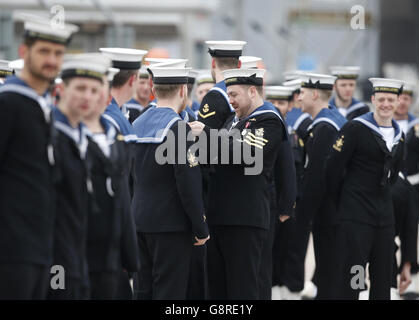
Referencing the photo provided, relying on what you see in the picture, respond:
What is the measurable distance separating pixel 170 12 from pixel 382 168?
1212 inches

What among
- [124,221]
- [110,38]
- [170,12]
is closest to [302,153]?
[124,221]

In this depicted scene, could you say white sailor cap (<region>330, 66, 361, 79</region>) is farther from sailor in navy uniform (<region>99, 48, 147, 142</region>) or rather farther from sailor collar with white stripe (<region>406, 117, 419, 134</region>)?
sailor in navy uniform (<region>99, 48, 147, 142</region>)

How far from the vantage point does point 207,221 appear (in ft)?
26.8

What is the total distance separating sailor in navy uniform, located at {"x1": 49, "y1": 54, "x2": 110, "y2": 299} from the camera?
587 centimetres

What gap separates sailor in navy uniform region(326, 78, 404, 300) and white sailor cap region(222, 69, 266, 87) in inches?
40.7

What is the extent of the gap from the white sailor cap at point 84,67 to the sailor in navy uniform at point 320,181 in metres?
4.08

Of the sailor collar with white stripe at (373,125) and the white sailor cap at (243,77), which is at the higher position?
the white sailor cap at (243,77)

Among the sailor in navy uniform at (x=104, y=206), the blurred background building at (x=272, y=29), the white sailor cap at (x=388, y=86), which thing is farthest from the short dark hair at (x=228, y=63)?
the blurred background building at (x=272, y=29)

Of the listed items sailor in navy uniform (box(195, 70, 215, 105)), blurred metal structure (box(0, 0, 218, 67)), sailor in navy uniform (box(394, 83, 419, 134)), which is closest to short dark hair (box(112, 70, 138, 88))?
sailor in navy uniform (box(195, 70, 215, 105))

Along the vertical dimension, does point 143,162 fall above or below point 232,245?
above

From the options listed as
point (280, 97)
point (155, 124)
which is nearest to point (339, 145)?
point (155, 124)

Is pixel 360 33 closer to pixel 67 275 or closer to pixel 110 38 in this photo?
pixel 110 38

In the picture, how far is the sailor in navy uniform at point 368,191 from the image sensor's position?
8742mm

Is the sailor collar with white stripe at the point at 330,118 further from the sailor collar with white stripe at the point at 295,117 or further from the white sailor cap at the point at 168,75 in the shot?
the white sailor cap at the point at 168,75
